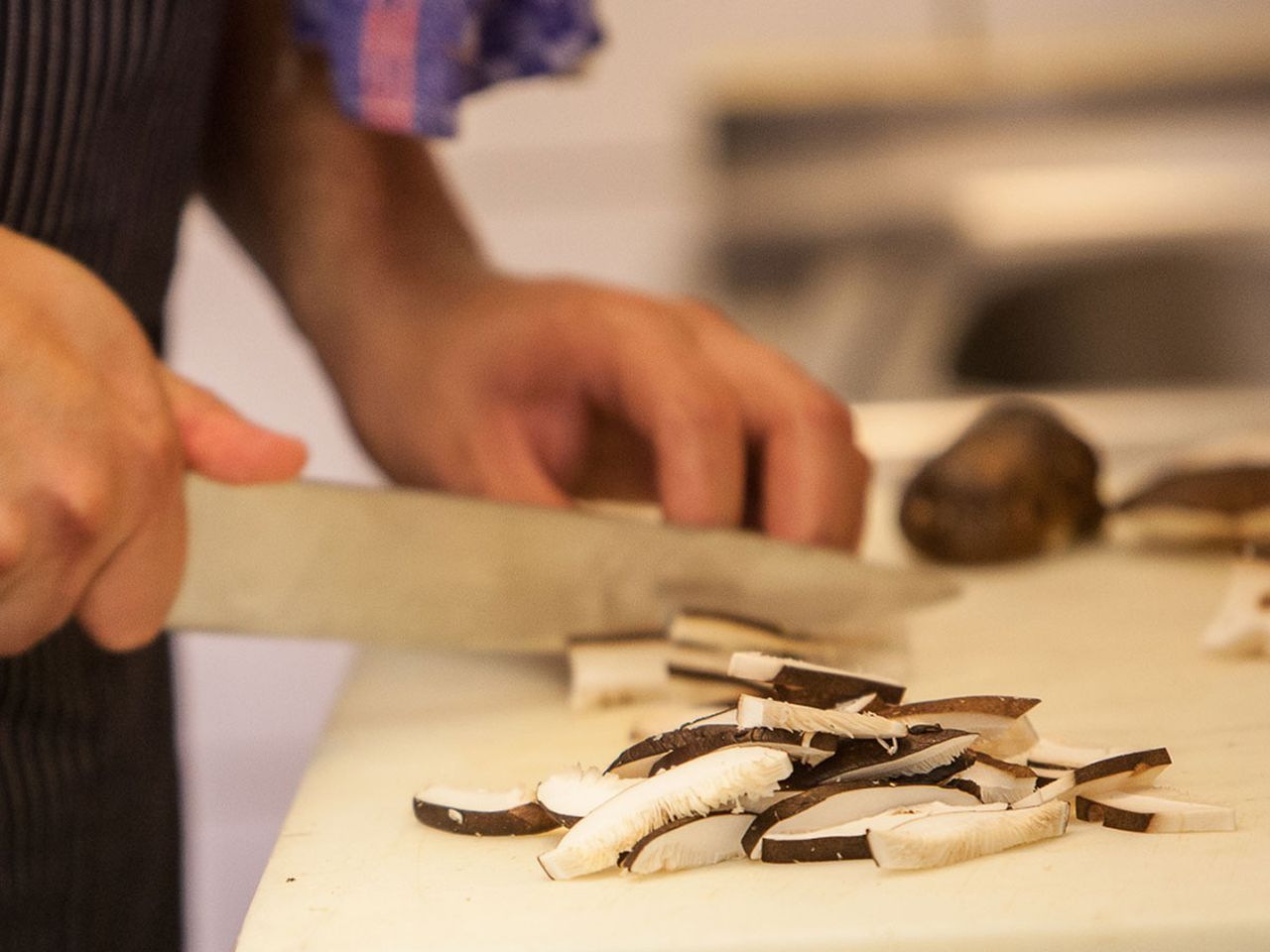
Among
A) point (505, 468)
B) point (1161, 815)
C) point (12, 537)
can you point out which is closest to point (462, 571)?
point (505, 468)

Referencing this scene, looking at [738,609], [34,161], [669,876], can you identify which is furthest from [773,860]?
[34,161]

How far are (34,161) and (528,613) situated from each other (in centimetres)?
35

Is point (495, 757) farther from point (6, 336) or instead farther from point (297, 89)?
point (297, 89)

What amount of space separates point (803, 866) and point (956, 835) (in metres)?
0.06

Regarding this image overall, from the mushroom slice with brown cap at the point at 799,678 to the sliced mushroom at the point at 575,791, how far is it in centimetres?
7

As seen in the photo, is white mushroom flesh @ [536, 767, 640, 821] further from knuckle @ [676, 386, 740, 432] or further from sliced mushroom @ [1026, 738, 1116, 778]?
knuckle @ [676, 386, 740, 432]

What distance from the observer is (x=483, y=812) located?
629 millimetres

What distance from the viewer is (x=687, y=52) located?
2865 millimetres

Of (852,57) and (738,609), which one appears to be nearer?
(738,609)

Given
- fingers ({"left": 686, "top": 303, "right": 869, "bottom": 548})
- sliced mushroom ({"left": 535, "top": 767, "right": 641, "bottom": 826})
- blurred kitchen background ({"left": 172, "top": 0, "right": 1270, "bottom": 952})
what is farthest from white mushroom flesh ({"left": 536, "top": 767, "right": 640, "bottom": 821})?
blurred kitchen background ({"left": 172, "top": 0, "right": 1270, "bottom": 952})

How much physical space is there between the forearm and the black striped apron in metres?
0.11

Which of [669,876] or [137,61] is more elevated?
[137,61]

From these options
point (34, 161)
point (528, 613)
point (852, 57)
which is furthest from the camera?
point (852, 57)

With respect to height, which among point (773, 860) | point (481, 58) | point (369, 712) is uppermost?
point (481, 58)
